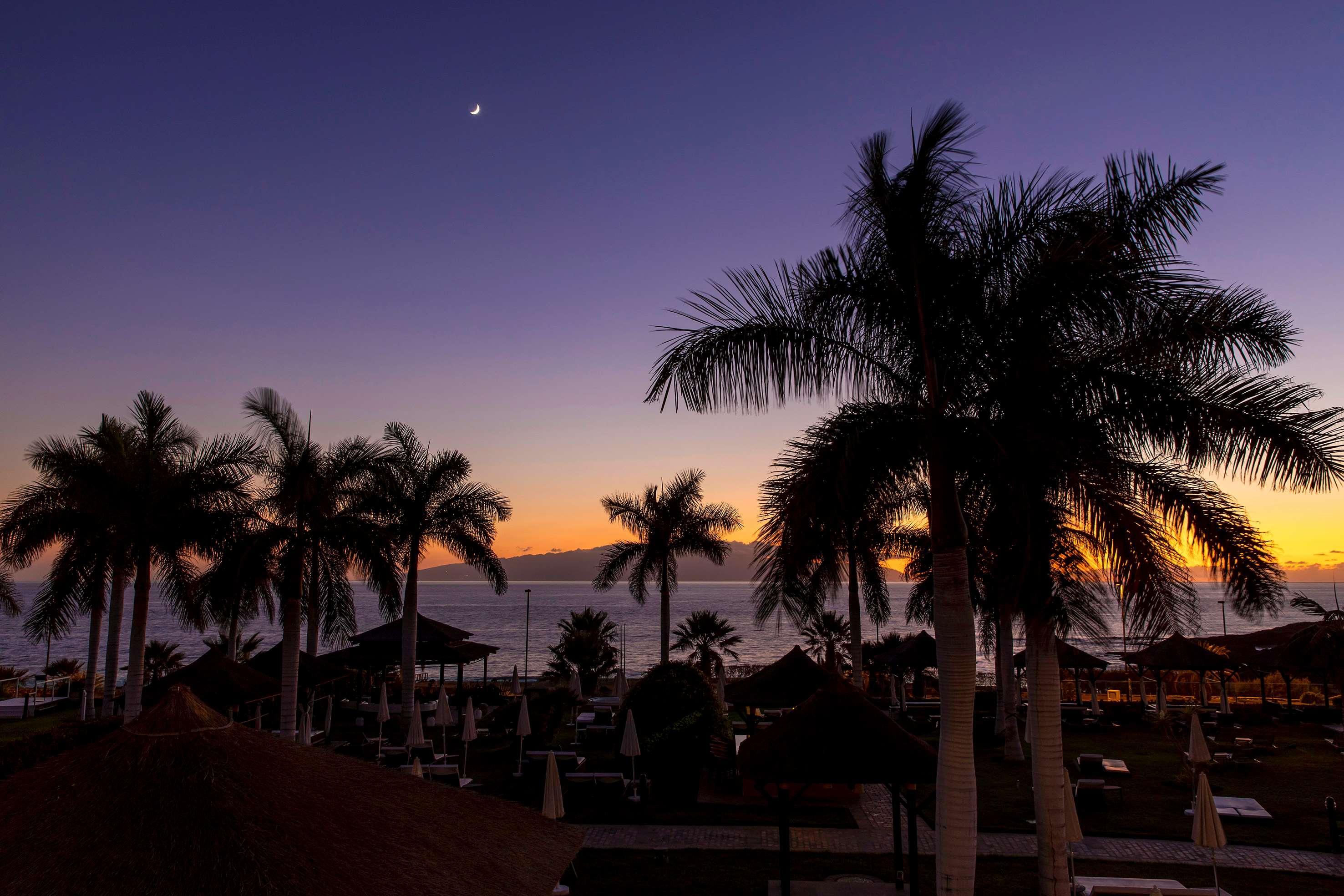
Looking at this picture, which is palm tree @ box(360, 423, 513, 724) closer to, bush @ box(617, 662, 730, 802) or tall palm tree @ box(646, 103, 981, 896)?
bush @ box(617, 662, 730, 802)

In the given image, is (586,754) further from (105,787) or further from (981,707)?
(105,787)

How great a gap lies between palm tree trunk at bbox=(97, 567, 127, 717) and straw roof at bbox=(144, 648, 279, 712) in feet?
8.11

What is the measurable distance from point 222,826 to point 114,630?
66.0 ft

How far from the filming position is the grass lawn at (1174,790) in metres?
13.0

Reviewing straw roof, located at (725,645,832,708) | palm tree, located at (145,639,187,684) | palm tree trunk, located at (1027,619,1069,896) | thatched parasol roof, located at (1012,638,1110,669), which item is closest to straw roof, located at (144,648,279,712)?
straw roof, located at (725,645,832,708)

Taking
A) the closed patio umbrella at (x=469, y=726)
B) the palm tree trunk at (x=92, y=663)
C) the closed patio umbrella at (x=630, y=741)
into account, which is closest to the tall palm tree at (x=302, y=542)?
the closed patio umbrella at (x=469, y=726)

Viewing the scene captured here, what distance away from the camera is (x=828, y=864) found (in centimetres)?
1148

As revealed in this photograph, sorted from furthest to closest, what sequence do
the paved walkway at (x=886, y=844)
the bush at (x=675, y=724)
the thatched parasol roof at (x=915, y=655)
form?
the thatched parasol roof at (x=915, y=655), the bush at (x=675, y=724), the paved walkway at (x=886, y=844)

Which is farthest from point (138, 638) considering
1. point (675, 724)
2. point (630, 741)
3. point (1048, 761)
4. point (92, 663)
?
point (1048, 761)

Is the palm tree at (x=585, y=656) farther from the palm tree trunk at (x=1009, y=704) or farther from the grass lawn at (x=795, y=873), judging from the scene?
the grass lawn at (x=795, y=873)

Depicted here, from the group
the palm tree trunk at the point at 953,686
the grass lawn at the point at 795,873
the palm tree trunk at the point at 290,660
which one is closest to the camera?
the palm tree trunk at the point at 953,686

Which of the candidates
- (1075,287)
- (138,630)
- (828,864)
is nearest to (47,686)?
(138,630)

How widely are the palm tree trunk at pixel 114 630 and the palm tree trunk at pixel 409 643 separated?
21.4ft

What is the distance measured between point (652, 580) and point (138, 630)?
16439 mm
